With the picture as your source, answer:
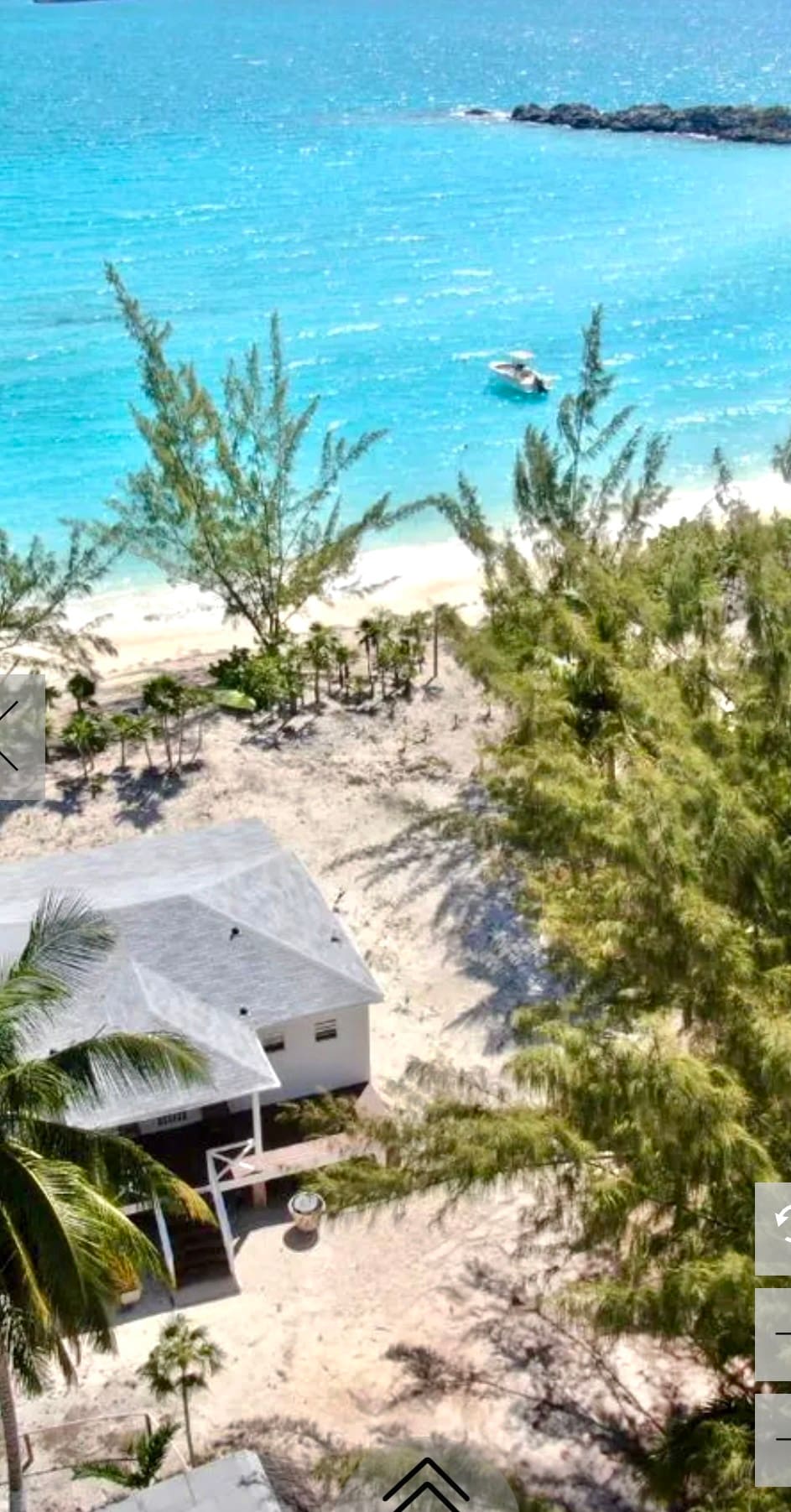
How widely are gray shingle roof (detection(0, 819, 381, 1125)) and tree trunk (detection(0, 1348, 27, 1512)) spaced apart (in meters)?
3.64

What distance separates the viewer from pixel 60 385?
45688mm

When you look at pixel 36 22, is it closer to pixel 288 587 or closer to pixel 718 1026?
pixel 288 587

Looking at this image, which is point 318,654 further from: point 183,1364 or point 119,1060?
point 119,1060

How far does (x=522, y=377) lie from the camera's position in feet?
146

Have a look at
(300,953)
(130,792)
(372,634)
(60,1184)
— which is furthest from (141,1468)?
(372,634)

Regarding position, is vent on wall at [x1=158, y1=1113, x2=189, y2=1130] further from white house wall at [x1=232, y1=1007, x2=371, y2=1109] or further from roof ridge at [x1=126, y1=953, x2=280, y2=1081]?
roof ridge at [x1=126, y1=953, x2=280, y2=1081]

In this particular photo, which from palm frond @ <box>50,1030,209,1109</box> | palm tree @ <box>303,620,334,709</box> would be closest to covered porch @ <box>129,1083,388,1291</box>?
palm frond @ <box>50,1030,209,1109</box>

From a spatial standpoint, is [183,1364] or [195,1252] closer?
[183,1364]

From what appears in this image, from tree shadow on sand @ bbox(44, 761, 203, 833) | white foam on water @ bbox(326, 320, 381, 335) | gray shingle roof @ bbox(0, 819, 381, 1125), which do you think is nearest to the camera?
gray shingle roof @ bbox(0, 819, 381, 1125)

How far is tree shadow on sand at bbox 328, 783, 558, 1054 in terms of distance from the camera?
1819 centimetres

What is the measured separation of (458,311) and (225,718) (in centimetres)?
3439

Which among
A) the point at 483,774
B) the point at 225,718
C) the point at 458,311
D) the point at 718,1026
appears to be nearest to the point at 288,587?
the point at 225,718

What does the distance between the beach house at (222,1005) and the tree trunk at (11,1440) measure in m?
3.02

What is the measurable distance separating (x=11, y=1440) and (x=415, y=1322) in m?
4.51
